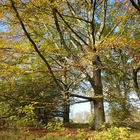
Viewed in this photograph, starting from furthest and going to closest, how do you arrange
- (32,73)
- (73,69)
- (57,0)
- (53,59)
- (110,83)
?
(110,83)
(53,59)
(32,73)
(73,69)
(57,0)

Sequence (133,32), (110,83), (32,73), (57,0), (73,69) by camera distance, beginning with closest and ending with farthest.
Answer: (57,0) → (73,69) → (32,73) → (133,32) → (110,83)

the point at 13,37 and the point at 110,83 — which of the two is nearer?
the point at 13,37

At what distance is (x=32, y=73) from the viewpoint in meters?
12.9

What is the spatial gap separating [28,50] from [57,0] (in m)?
3.54

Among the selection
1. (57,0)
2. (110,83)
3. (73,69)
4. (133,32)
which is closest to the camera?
(57,0)

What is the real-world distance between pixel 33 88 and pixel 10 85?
5.63 ft

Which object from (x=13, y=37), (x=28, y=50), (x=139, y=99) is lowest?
(x=139, y=99)

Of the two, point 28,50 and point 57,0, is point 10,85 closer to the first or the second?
point 28,50

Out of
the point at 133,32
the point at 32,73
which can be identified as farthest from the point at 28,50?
the point at 133,32

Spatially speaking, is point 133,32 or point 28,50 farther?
point 133,32

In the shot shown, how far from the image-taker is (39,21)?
42.9 feet

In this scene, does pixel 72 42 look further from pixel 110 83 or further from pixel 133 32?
pixel 110 83

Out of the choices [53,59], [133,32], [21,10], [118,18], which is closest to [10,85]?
[53,59]

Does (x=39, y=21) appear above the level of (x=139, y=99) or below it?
above
